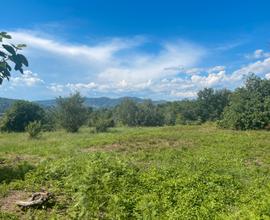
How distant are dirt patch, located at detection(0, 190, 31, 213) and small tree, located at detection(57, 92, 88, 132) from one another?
27979mm

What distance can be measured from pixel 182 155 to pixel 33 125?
601 inches

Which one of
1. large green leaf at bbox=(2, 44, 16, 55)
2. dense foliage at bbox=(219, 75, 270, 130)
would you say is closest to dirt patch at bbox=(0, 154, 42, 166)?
large green leaf at bbox=(2, 44, 16, 55)

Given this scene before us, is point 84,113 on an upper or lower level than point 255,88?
lower

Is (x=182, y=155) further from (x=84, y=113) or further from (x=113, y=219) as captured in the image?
(x=84, y=113)

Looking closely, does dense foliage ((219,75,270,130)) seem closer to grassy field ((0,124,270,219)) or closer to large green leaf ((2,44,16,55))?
grassy field ((0,124,270,219))

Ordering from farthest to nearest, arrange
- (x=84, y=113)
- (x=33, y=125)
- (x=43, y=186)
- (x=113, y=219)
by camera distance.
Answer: (x=84, y=113) < (x=33, y=125) < (x=43, y=186) < (x=113, y=219)

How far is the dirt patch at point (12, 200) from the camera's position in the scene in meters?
8.08

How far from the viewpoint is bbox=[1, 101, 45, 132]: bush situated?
162ft

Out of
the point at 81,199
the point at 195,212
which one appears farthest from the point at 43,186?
the point at 195,212

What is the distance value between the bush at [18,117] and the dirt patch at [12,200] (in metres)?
40.8

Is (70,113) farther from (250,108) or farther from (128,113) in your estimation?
(128,113)

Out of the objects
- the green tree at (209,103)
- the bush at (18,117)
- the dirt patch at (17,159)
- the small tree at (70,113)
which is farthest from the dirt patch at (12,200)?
the green tree at (209,103)

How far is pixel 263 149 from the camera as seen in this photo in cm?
1864

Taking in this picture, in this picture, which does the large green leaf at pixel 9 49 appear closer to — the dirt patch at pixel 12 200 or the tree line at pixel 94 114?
the dirt patch at pixel 12 200
